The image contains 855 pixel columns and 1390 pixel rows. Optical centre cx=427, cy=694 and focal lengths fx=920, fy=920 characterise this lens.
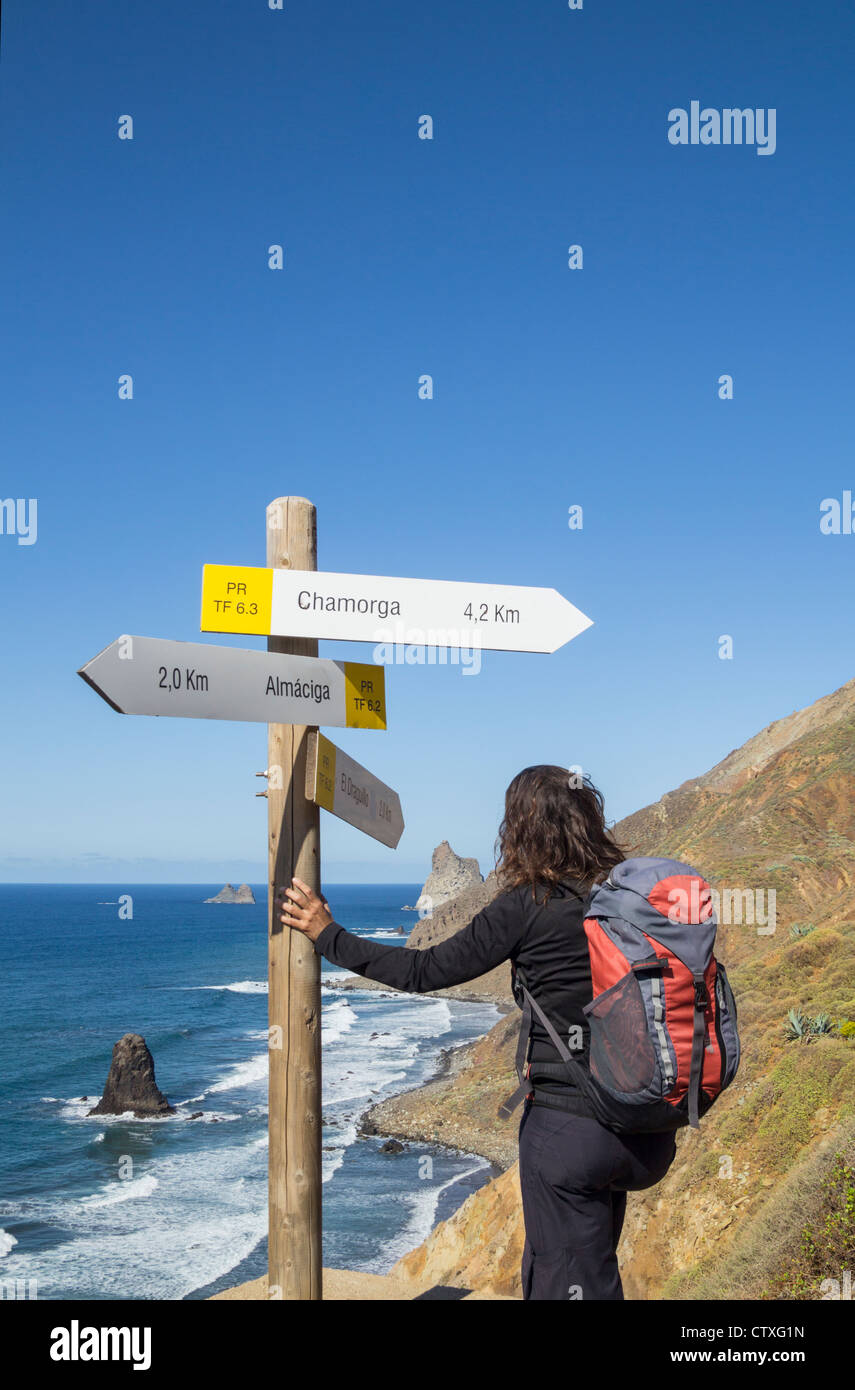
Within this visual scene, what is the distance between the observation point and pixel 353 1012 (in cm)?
7875

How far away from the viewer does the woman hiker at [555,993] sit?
9.70 ft

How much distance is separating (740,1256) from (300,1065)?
17.9ft

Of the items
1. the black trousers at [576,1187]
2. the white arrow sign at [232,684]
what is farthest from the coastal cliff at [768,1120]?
the white arrow sign at [232,684]

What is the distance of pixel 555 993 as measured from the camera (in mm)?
3062

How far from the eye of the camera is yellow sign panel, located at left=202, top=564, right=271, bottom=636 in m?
3.53

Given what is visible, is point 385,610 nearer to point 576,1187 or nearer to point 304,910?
point 304,910

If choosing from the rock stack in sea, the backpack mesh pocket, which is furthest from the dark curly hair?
the rock stack in sea

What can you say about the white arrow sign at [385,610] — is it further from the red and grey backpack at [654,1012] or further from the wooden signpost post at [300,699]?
the red and grey backpack at [654,1012]

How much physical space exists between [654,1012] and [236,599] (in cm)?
210

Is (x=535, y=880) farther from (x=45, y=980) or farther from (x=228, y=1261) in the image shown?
(x=45, y=980)

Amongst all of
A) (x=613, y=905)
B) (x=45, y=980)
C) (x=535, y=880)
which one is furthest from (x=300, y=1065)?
(x=45, y=980)

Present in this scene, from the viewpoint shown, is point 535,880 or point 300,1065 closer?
point 535,880

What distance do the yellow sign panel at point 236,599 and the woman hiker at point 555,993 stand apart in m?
1.25
